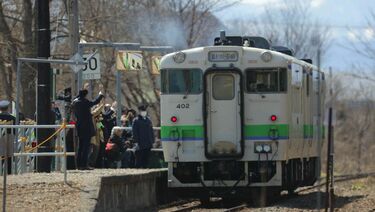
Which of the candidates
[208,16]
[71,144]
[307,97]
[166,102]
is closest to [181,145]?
[166,102]

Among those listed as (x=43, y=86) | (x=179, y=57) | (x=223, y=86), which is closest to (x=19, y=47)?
(x=43, y=86)

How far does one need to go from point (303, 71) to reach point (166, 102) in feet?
12.4

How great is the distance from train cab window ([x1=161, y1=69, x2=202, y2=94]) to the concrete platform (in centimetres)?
182

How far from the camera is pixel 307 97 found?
71.1 feet

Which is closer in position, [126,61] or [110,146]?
[110,146]

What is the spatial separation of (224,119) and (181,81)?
123cm

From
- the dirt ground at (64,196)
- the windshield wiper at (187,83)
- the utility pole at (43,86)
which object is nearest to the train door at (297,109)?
the dirt ground at (64,196)

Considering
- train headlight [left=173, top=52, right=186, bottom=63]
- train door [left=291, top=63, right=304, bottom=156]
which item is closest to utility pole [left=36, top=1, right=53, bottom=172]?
train headlight [left=173, top=52, right=186, bottom=63]

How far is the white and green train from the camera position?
18609 millimetres

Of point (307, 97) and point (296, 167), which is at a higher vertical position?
point (307, 97)

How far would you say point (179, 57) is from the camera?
1891cm

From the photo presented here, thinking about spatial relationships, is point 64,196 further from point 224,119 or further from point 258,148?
point 258,148

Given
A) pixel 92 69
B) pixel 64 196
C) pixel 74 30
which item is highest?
pixel 74 30

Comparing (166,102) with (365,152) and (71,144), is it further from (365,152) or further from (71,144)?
(365,152)
